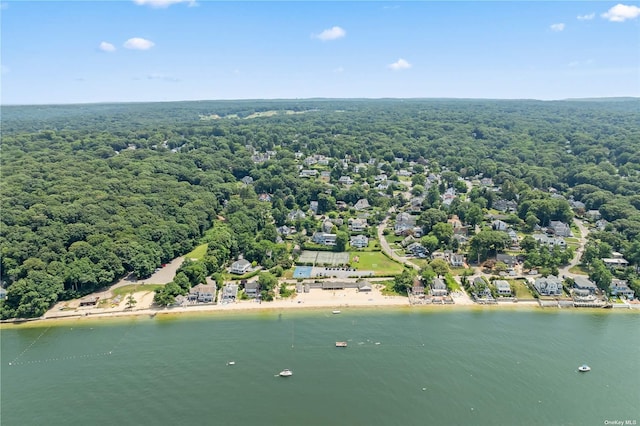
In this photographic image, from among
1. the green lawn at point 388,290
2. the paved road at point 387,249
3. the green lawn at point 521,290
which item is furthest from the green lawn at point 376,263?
the green lawn at point 521,290

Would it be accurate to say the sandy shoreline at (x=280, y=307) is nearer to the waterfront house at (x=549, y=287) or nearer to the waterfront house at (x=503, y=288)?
the waterfront house at (x=503, y=288)

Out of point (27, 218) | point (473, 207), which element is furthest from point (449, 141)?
point (27, 218)

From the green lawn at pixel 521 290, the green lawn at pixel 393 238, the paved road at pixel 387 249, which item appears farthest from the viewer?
the green lawn at pixel 393 238

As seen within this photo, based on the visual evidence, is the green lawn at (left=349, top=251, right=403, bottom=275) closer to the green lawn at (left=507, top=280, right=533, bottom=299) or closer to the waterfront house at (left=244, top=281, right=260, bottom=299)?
the green lawn at (left=507, top=280, right=533, bottom=299)

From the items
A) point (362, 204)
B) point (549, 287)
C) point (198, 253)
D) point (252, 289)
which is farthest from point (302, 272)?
point (362, 204)

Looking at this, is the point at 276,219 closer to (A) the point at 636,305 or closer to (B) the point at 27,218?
(B) the point at 27,218

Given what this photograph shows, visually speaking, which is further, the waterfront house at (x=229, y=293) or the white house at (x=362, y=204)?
the white house at (x=362, y=204)

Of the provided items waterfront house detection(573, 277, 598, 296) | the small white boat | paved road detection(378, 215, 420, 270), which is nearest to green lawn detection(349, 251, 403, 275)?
paved road detection(378, 215, 420, 270)
